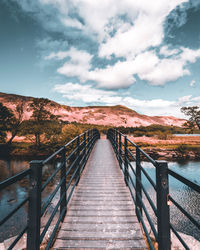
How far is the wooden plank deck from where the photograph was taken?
2.23 metres

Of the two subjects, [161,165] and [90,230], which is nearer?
[161,165]

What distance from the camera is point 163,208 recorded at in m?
1.61

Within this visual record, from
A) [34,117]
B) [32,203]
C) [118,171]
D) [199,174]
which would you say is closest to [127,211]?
[32,203]

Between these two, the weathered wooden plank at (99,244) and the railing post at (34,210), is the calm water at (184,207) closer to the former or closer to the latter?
the weathered wooden plank at (99,244)

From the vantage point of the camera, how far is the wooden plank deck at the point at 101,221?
7.33 feet

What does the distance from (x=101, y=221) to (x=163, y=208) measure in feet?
5.07

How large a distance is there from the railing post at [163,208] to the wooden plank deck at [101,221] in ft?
2.43

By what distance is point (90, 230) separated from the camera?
2477 millimetres

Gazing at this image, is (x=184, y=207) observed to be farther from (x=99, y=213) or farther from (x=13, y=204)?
(x=13, y=204)

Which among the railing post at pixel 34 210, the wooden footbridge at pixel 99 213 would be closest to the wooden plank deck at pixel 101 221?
the wooden footbridge at pixel 99 213

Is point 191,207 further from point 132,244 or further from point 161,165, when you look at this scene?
point 161,165

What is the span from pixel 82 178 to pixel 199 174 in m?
18.0

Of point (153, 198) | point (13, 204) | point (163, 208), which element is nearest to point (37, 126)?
point (13, 204)

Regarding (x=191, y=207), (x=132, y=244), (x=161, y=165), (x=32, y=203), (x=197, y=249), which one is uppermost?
(x=161, y=165)
